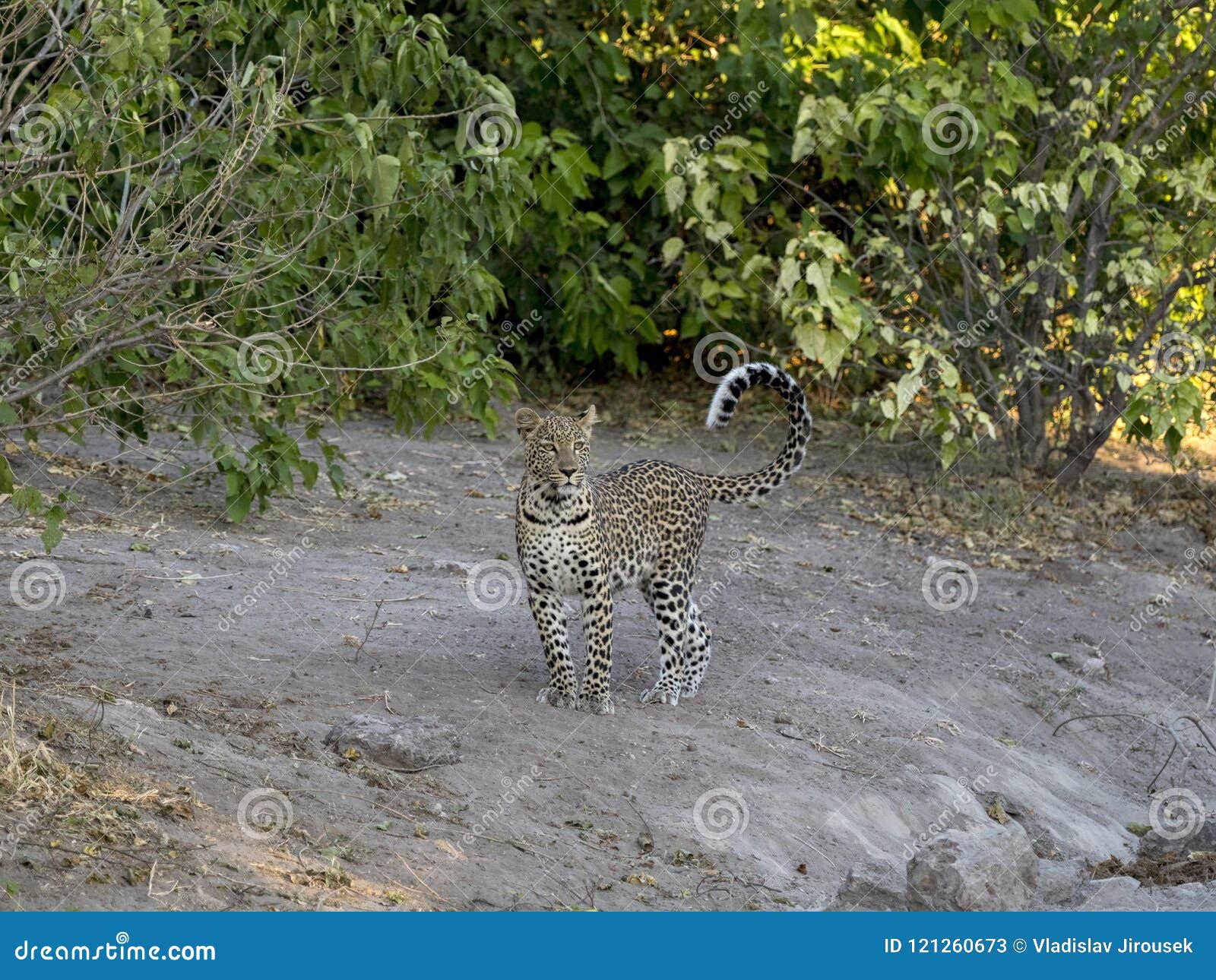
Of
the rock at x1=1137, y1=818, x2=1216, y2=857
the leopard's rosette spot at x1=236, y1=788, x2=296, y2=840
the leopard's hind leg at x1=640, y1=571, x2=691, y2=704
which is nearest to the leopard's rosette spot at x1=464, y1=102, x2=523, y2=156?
the leopard's hind leg at x1=640, y1=571, x2=691, y2=704

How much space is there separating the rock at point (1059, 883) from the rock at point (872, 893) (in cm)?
61

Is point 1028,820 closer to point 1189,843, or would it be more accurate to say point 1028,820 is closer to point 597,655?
point 1189,843

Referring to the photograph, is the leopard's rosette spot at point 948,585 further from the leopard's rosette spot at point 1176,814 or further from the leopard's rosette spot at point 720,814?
the leopard's rosette spot at point 720,814

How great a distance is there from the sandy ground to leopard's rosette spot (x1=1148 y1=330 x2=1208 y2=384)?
1.27m

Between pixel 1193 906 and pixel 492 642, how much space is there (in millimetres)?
3988

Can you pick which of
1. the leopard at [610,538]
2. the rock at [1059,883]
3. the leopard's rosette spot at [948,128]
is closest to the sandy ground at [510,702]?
the leopard at [610,538]

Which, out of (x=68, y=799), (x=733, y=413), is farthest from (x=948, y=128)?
(x=68, y=799)

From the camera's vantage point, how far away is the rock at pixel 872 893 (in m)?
6.02

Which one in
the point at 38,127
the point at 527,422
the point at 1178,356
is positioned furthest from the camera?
the point at 1178,356

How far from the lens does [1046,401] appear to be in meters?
13.6

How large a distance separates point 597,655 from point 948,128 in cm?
569

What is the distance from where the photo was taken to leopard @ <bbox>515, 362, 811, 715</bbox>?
7.89 m

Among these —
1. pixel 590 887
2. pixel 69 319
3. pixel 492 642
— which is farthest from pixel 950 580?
pixel 69 319

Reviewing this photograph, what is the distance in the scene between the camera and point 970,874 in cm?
591
